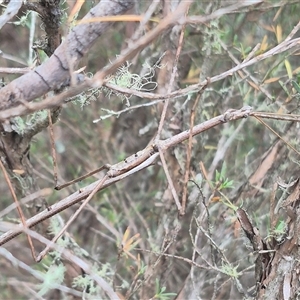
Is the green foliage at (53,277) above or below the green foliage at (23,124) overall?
below

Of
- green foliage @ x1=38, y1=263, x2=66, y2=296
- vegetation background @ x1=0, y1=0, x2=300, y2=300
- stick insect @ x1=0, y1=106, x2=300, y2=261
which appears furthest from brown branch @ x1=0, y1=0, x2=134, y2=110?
green foliage @ x1=38, y1=263, x2=66, y2=296

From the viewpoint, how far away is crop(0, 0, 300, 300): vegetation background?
0.58m

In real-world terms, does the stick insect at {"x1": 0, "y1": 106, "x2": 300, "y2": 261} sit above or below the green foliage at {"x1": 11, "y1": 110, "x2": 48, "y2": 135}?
below

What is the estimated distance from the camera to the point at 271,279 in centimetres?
67

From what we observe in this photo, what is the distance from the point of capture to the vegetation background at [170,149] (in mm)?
579

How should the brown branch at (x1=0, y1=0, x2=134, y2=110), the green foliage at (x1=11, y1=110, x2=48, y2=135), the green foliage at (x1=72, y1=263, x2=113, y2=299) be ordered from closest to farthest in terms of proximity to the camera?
1. the brown branch at (x1=0, y1=0, x2=134, y2=110)
2. the green foliage at (x1=11, y1=110, x2=48, y2=135)
3. the green foliage at (x1=72, y1=263, x2=113, y2=299)

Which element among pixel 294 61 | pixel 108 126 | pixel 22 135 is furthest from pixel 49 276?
pixel 294 61

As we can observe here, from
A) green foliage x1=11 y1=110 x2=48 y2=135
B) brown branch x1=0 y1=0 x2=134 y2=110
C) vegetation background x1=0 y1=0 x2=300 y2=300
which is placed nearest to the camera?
brown branch x1=0 y1=0 x2=134 y2=110

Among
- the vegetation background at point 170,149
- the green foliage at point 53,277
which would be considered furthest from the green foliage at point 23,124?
the green foliage at point 53,277

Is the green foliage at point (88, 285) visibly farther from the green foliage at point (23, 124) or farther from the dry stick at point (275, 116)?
the dry stick at point (275, 116)

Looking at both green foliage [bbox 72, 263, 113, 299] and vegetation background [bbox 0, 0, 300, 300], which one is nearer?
vegetation background [bbox 0, 0, 300, 300]

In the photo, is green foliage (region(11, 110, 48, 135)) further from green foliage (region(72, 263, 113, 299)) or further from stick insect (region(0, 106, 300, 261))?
green foliage (region(72, 263, 113, 299))

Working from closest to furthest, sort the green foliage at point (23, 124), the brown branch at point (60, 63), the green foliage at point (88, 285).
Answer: the brown branch at point (60, 63), the green foliage at point (23, 124), the green foliage at point (88, 285)

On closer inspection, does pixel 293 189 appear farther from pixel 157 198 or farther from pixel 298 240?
pixel 157 198
